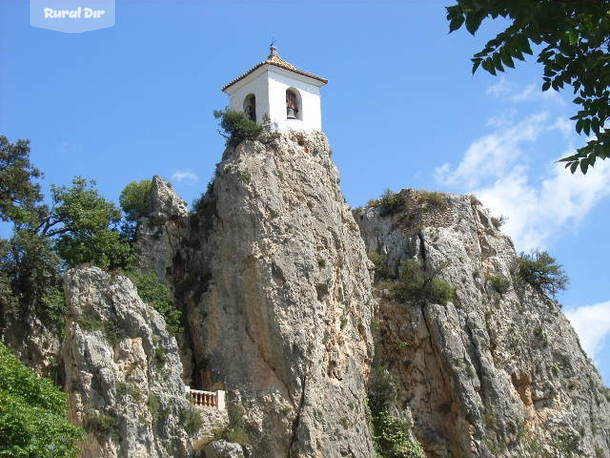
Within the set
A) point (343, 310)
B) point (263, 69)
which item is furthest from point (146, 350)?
point (263, 69)

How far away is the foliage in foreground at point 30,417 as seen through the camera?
60.2 feet

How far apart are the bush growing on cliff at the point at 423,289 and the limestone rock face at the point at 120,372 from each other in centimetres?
1188

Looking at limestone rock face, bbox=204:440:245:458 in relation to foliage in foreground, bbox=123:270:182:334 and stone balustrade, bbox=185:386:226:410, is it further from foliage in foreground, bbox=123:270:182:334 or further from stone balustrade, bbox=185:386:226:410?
foliage in foreground, bbox=123:270:182:334

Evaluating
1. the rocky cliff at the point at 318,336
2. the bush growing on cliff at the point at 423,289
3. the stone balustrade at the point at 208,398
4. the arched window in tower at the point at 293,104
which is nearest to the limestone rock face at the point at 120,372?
the rocky cliff at the point at 318,336

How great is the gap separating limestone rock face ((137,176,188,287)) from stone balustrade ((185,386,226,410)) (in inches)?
217

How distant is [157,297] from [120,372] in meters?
5.01

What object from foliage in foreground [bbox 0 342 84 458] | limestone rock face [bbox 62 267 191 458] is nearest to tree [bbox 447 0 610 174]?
foliage in foreground [bbox 0 342 84 458]

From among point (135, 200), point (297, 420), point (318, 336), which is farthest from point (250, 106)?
point (297, 420)

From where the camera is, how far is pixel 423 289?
1398 inches

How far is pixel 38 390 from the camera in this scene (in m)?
20.7

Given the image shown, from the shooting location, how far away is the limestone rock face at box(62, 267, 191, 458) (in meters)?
23.8

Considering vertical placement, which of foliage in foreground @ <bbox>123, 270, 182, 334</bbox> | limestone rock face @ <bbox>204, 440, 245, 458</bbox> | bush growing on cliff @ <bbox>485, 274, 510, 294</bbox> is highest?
bush growing on cliff @ <bbox>485, 274, 510, 294</bbox>

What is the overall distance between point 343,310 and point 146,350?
27.2ft

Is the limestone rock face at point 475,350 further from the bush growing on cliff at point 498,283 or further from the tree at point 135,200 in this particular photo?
the tree at point 135,200
